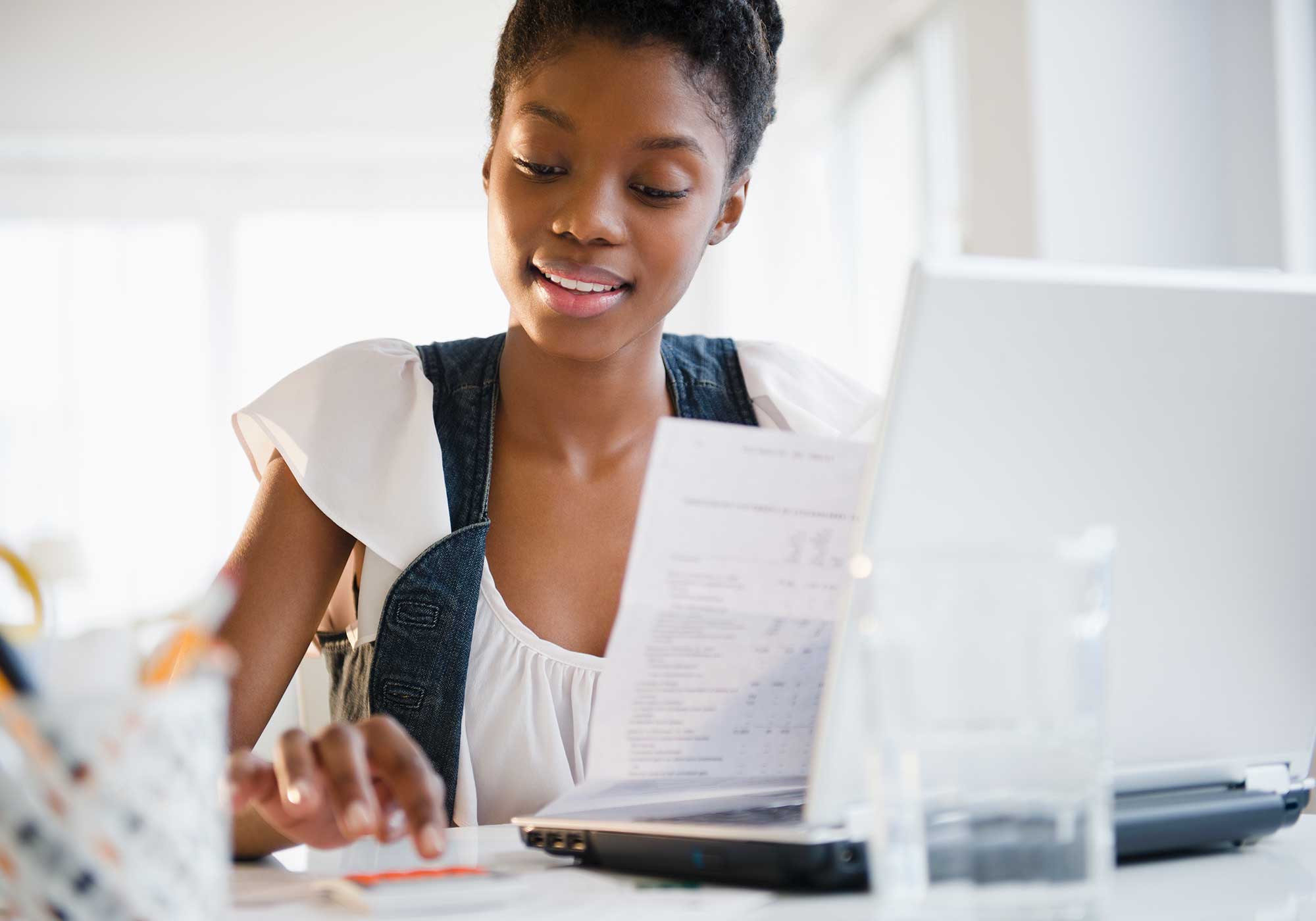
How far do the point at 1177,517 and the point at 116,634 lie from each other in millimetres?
494

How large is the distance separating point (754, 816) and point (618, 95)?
71 cm

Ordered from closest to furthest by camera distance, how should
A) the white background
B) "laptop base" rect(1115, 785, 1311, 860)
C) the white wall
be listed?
"laptop base" rect(1115, 785, 1311, 860) < the white wall < the white background

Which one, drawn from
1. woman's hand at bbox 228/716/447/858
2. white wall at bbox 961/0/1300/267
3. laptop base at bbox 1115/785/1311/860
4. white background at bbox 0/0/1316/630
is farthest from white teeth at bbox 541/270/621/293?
white background at bbox 0/0/1316/630

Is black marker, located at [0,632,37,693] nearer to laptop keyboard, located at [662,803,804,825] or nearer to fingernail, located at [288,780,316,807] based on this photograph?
fingernail, located at [288,780,316,807]

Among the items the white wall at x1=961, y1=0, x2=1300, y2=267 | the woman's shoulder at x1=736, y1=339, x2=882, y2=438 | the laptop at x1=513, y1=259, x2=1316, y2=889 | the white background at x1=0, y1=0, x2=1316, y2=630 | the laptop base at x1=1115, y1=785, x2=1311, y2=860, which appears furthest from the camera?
the white background at x1=0, y1=0, x2=1316, y2=630

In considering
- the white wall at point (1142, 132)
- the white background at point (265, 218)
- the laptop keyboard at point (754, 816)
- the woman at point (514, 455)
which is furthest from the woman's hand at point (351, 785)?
the white background at point (265, 218)

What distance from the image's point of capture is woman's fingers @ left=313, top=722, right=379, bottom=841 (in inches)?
25.5

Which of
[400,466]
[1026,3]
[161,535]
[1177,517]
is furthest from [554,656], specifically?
[161,535]

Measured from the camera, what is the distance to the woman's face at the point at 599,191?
3.93 feet

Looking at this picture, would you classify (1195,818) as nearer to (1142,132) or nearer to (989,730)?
(989,730)

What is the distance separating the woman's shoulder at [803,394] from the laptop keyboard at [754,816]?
607 mm

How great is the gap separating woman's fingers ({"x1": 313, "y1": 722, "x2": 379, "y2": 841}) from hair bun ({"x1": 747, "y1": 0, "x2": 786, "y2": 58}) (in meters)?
0.92

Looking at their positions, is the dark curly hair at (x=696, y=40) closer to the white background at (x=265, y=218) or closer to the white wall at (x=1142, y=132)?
the white wall at (x=1142, y=132)

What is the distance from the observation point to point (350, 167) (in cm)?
578
